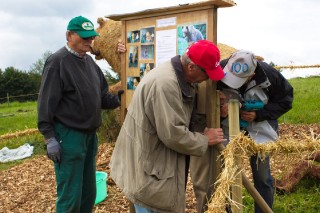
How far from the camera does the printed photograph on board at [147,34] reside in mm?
3704

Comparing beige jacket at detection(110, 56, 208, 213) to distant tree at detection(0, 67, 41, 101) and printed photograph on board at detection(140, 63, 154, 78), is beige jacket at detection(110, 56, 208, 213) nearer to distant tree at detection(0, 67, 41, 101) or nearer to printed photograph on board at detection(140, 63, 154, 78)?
printed photograph on board at detection(140, 63, 154, 78)

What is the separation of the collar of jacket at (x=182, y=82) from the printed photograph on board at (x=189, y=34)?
22.3 inches

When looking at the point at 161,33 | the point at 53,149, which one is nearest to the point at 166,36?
the point at 161,33

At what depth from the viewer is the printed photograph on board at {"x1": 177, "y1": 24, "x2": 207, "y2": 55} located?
3181 millimetres

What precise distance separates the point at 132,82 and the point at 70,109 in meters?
0.79

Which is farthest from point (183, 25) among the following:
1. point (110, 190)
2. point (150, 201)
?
point (110, 190)

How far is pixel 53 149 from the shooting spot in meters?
3.25

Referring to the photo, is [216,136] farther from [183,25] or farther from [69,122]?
[69,122]

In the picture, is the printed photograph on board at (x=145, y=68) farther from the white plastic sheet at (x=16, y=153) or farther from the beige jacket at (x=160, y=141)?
the white plastic sheet at (x=16, y=153)

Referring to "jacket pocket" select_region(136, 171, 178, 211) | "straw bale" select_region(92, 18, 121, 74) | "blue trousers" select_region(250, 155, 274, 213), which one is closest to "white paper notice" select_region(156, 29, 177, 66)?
"blue trousers" select_region(250, 155, 274, 213)

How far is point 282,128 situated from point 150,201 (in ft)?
17.5

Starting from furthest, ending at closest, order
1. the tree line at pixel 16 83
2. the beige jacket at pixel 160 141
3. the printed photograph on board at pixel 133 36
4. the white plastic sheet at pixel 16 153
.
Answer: the tree line at pixel 16 83, the white plastic sheet at pixel 16 153, the printed photograph on board at pixel 133 36, the beige jacket at pixel 160 141

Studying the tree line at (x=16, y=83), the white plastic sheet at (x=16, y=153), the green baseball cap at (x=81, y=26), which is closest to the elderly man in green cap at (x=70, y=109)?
the green baseball cap at (x=81, y=26)

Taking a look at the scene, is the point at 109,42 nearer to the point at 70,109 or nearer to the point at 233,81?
the point at 70,109
